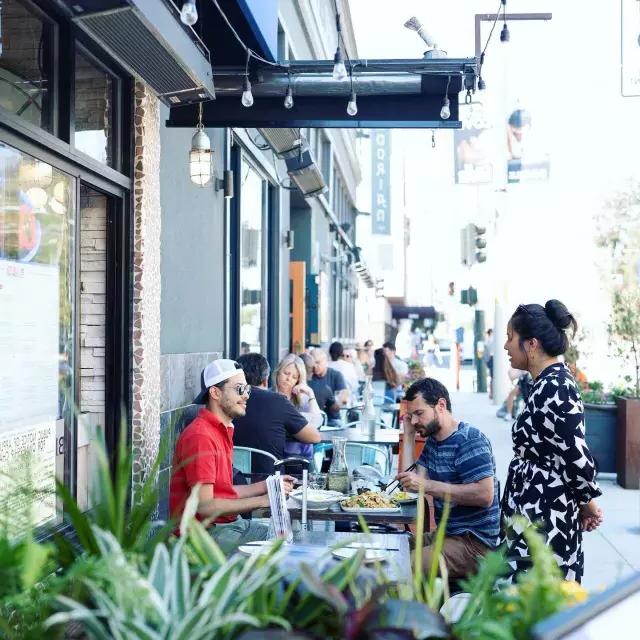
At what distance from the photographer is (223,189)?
8.33 metres

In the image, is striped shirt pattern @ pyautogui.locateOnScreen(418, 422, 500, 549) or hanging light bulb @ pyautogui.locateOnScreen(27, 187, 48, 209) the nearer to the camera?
hanging light bulb @ pyautogui.locateOnScreen(27, 187, 48, 209)

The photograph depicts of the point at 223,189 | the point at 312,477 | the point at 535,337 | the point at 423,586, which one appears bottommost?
the point at 312,477

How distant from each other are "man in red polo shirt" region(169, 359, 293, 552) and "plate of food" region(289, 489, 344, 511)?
0.09 meters

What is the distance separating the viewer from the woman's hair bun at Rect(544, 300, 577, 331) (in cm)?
406

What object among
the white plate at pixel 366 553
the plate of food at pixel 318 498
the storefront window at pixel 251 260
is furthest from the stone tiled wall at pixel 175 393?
the white plate at pixel 366 553

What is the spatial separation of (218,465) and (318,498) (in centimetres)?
57

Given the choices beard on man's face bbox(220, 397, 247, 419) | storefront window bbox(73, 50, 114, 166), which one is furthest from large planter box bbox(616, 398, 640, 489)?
storefront window bbox(73, 50, 114, 166)

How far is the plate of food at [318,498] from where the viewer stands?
4.37m

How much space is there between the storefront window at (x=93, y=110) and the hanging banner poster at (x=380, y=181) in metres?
26.9

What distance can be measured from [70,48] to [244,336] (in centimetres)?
572

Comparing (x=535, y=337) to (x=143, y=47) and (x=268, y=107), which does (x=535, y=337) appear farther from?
(x=268, y=107)

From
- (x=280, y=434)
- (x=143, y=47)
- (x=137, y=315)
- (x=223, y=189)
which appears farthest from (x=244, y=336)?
(x=143, y=47)

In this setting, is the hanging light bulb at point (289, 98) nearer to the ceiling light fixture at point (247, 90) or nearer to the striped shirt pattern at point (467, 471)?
the ceiling light fixture at point (247, 90)

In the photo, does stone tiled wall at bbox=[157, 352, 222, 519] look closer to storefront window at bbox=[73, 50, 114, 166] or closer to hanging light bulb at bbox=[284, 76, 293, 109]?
storefront window at bbox=[73, 50, 114, 166]
